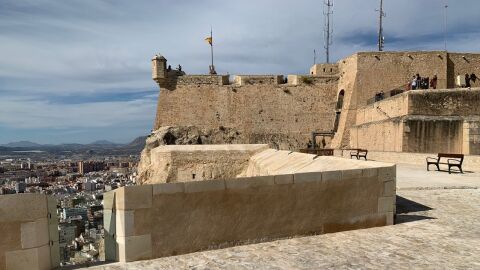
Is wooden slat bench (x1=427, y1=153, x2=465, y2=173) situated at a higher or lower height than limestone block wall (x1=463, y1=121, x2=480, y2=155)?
lower

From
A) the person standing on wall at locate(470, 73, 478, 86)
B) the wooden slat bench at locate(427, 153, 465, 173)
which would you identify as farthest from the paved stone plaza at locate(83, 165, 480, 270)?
the person standing on wall at locate(470, 73, 478, 86)

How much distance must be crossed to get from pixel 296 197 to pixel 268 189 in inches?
16.9

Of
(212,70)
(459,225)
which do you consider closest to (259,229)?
(459,225)

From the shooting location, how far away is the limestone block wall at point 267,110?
28422mm

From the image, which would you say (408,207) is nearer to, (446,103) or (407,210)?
(407,210)

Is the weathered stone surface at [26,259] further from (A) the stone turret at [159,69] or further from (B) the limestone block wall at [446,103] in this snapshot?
(A) the stone turret at [159,69]

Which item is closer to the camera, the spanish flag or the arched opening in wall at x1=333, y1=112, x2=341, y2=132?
the arched opening in wall at x1=333, y1=112, x2=341, y2=132

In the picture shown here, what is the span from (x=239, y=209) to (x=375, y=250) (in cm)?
164

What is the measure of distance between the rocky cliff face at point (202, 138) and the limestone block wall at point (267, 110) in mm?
74

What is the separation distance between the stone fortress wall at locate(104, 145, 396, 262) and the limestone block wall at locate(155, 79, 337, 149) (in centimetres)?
2255

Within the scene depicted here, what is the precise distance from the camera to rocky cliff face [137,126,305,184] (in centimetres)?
2564

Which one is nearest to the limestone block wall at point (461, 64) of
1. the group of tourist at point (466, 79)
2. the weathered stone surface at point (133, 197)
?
the group of tourist at point (466, 79)

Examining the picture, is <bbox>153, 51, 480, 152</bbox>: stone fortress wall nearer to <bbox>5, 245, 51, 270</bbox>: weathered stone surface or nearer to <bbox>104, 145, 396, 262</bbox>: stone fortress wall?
<bbox>104, 145, 396, 262</bbox>: stone fortress wall

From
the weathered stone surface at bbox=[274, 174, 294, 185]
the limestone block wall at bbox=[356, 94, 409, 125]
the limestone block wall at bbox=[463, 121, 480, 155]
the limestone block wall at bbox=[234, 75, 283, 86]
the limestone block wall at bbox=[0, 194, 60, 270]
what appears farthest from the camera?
the limestone block wall at bbox=[234, 75, 283, 86]
